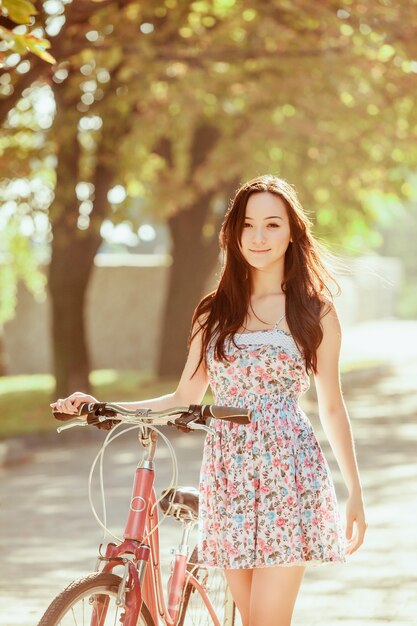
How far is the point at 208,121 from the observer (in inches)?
778

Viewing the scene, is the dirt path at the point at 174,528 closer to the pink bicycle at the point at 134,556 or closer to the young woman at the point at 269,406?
the young woman at the point at 269,406

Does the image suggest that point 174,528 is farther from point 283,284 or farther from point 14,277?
point 14,277

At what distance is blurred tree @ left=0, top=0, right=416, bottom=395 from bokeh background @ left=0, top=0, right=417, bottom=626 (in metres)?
0.03

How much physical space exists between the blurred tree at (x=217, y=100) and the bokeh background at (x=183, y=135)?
0.09 feet

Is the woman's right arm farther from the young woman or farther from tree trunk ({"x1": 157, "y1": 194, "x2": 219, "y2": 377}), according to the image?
tree trunk ({"x1": 157, "y1": 194, "x2": 219, "y2": 377})

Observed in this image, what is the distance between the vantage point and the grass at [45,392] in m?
18.0

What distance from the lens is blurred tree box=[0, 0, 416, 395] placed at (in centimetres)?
1576

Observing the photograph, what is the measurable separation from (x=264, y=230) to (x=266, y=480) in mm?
795

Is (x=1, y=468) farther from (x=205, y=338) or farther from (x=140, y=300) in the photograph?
(x=140, y=300)

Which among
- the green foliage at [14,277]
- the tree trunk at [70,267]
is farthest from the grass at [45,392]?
the green foliage at [14,277]

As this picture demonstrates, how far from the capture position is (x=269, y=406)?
4441 mm

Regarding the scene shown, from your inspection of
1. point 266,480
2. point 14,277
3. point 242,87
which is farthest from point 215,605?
point 14,277

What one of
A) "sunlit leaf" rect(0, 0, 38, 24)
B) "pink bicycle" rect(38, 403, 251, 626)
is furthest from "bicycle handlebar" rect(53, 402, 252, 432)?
"sunlit leaf" rect(0, 0, 38, 24)

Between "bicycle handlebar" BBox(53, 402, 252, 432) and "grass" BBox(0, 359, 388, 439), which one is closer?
"bicycle handlebar" BBox(53, 402, 252, 432)
